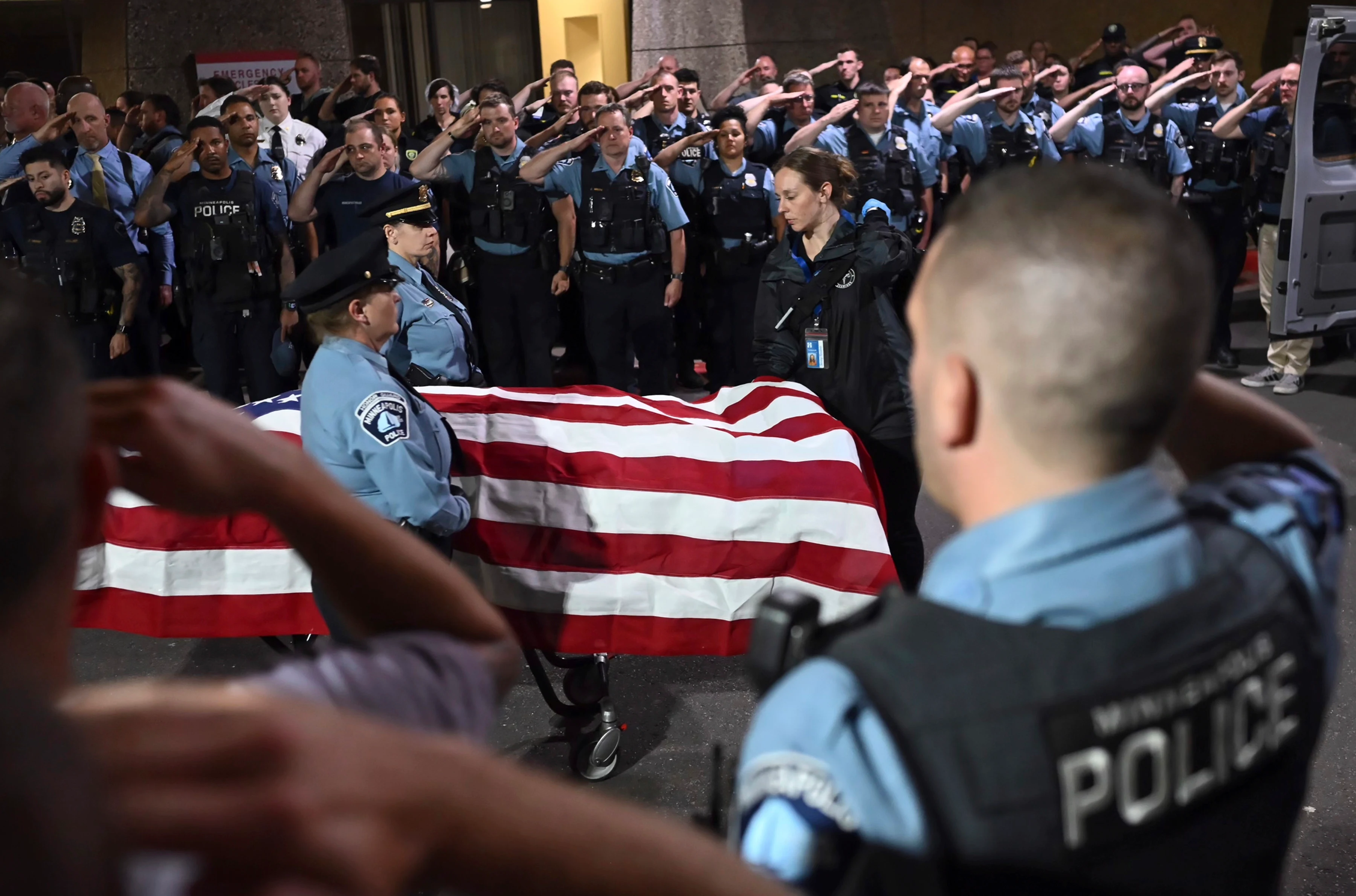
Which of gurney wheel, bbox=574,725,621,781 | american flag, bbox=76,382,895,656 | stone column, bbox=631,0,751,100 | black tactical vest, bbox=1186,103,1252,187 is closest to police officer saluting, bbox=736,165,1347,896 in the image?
american flag, bbox=76,382,895,656

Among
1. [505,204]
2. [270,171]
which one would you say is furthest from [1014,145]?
[270,171]

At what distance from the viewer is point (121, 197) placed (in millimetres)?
6578

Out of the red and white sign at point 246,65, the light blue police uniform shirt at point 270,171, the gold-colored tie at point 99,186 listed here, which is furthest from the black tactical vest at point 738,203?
the red and white sign at point 246,65

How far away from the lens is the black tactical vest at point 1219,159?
7.14 metres

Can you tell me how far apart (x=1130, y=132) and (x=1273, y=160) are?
1223 millimetres

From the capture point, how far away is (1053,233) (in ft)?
2.82

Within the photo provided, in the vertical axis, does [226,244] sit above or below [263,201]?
below

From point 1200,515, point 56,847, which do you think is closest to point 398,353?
point 1200,515

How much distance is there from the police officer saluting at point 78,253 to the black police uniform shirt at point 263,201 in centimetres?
42

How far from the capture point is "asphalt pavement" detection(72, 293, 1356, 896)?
111 inches

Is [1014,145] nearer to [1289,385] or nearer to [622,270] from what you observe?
[1289,385]

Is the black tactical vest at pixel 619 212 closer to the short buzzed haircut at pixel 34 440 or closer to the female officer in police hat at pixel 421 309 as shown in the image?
the female officer in police hat at pixel 421 309

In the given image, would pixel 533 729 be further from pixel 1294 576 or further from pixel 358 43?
pixel 358 43

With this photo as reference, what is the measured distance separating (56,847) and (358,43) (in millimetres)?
12792
